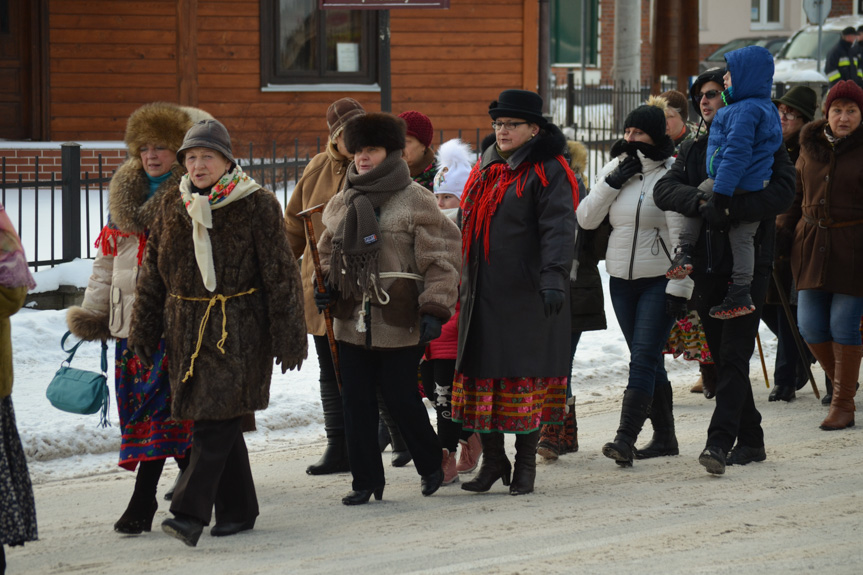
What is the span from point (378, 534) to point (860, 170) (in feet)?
12.5

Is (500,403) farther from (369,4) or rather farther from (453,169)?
(369,4)

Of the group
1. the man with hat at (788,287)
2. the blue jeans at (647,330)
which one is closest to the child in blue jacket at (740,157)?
the blue jeans at (647,330)

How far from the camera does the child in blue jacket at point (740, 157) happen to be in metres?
5.88

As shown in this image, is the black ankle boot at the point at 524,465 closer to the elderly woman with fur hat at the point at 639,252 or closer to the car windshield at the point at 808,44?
the elderly woman with fur hat at the point at 639,252

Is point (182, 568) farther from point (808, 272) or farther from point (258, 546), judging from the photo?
point (808, 272)

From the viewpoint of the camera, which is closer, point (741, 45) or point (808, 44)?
point (808, 44)

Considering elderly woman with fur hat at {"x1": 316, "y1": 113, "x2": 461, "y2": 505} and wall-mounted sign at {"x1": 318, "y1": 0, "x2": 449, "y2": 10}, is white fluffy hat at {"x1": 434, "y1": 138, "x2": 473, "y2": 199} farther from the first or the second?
wall-mounted sign at {"x1": 318, "y1": 0, "x2": 449, "y2": 10}

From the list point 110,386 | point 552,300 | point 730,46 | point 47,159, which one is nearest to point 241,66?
point 47,159

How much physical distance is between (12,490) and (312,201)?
2.44 meters

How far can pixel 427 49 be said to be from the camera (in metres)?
16.5

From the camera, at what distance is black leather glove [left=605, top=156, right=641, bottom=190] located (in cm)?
628

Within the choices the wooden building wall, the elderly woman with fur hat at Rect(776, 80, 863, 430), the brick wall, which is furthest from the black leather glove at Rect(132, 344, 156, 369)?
the wooden building wall

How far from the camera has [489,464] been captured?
5906 millimetres

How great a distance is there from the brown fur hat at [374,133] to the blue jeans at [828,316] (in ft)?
10.2
